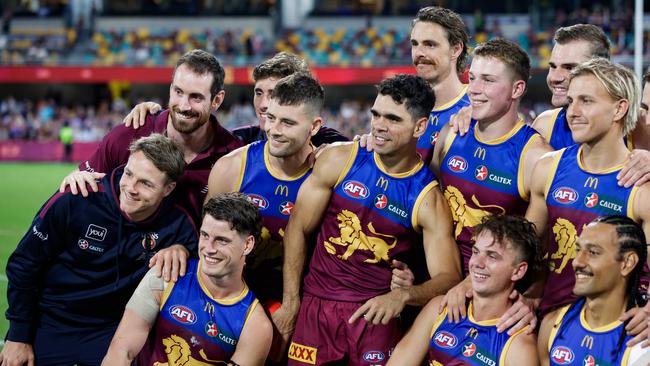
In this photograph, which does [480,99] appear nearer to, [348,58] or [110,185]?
[110,185]

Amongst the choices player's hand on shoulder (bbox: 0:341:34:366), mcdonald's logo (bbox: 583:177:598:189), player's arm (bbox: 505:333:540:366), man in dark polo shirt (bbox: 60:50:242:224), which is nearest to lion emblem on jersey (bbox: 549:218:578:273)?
mcdonald's logo (bbox: 583:177:598:189)

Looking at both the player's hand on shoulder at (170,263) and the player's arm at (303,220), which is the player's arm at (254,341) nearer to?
the player's arm at (303,220)

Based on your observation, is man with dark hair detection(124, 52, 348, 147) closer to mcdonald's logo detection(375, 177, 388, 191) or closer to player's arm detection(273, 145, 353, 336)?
player's arm detection(273, 145, 353, 336)

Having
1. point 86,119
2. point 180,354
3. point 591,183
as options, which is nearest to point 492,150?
point 591,183

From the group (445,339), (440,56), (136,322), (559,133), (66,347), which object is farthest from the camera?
(440,56)

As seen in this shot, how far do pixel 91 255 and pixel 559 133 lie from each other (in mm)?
3430

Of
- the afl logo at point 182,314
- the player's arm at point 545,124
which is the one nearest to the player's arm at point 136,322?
the afl logo at point 182,314

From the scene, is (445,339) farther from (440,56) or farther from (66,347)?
(66,347)

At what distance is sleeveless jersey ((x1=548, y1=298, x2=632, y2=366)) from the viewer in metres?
5.06

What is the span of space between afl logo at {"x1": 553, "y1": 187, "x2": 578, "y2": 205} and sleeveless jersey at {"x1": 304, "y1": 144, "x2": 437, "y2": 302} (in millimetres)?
844

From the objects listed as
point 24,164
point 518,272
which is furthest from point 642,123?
point 24,164

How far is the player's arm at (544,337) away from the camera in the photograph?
5.34 metres

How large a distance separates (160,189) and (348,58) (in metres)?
27.9

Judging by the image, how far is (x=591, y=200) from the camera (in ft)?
17.5
